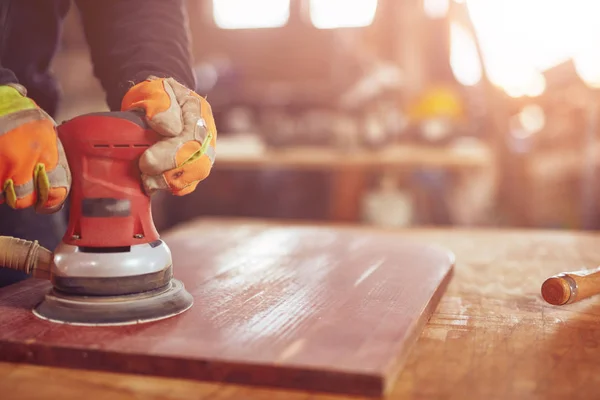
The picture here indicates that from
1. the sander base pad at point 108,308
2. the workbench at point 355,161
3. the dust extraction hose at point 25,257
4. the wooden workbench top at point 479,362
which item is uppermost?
the dust extraction hose at point 25,257

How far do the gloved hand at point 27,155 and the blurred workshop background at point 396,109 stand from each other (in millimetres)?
2423

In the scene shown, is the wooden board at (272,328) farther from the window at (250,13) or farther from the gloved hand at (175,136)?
the window at (250,13)

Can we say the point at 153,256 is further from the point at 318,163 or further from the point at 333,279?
the point at 318,163

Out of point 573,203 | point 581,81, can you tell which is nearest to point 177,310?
point 581,81

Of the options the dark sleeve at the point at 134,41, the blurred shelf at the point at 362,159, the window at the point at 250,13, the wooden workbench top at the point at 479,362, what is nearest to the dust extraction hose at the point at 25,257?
the wooden workbench top at the point at 479,362

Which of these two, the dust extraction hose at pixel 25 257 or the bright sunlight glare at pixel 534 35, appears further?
the bright sunlight glare at pixel 534 35

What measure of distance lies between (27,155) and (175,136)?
5.5 inches

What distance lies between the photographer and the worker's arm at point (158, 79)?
0.68 meters

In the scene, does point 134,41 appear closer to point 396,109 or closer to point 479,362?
point 479,362

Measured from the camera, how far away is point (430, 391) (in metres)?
0.57

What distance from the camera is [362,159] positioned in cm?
307

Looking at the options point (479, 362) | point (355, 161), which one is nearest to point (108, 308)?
point (479, 362)

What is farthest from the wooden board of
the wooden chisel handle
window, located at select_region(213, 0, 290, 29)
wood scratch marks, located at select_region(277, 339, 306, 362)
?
window, located at select_region(213, 0, 290, 29)

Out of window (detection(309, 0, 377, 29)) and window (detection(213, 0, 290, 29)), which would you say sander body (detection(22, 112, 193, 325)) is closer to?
window (detection(309, 0, 377, 29))
